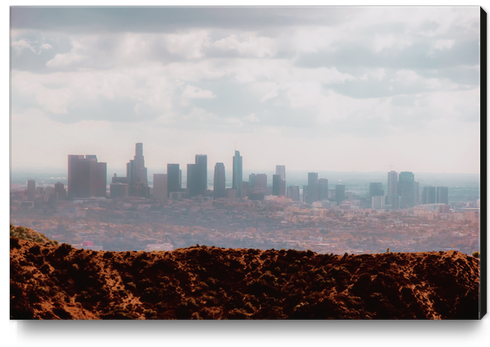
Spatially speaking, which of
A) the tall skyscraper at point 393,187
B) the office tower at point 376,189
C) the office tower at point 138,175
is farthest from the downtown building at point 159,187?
the tall skyscraper at point 393,187

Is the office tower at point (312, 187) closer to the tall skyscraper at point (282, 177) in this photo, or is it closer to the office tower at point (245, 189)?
the tall skyscraper at point (282, 177)

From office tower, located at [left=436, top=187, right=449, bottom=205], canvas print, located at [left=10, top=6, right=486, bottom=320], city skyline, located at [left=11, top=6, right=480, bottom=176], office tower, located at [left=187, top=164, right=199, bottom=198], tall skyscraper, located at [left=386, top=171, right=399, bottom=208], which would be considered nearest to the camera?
canvas print, located at [left=10, top=6, right=486, bottom=320]

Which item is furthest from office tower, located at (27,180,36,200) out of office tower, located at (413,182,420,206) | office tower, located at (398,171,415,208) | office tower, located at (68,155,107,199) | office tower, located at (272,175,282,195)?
office tower, located at (413,182,420,206)

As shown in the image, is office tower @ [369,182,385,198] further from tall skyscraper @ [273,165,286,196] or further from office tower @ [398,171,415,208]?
tall skyscraper @ [273,165,286,196]

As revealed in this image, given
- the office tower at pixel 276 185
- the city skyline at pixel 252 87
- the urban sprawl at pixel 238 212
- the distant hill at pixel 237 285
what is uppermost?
the city skyline at pixel 252 87

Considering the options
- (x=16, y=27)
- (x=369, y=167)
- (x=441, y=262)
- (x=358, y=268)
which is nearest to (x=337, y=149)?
(x=369, y=167)

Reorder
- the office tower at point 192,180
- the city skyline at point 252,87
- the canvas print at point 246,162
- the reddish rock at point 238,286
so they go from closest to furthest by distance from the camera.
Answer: the reddish rock at point 238,286 < the canvas print at point 246,162 < the city skyline at point 252,87 < the office tower at point 192,180

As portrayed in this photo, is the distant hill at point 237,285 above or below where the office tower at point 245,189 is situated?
below
